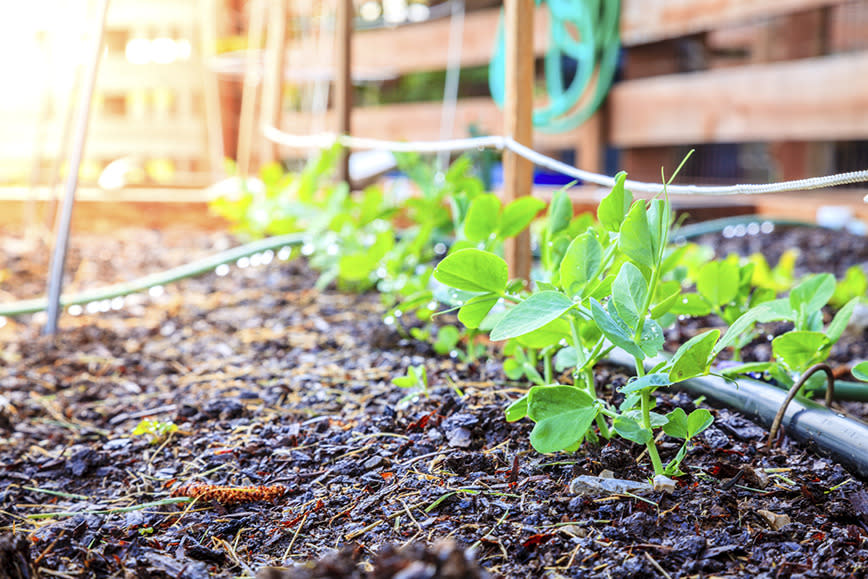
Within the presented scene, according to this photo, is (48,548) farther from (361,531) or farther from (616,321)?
(616,321)

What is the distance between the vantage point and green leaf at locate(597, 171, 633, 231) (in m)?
0.83

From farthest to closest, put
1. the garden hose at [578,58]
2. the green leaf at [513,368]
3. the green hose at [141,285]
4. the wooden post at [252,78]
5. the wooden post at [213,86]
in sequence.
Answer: the wooden post at [213,86] → the wooden post at [252,78] → the garden hose at [578,58] → the green hose at [141,285] → the green leaf at [513,368]

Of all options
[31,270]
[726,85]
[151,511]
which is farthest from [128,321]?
[726,85]

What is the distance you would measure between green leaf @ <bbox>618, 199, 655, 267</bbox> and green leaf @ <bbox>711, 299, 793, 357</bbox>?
100 millimetres

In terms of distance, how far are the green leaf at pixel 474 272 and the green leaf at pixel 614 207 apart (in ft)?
0.39

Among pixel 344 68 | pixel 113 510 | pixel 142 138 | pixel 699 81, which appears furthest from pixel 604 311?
pixel 142 138

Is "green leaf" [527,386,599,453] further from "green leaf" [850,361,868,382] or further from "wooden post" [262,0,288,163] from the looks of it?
"wooden post" [262,0,288,163]

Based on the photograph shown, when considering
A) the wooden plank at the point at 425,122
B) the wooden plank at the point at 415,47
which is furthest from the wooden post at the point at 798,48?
the wooden plank at the point at 415,47

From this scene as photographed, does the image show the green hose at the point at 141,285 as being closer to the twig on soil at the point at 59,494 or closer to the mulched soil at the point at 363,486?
the mulched soil at the point at 363,486

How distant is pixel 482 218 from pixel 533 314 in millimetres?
377

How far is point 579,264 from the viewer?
0.86m

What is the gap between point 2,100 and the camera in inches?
240

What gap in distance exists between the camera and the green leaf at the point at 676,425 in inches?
31.9

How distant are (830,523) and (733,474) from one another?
0.34 feet
